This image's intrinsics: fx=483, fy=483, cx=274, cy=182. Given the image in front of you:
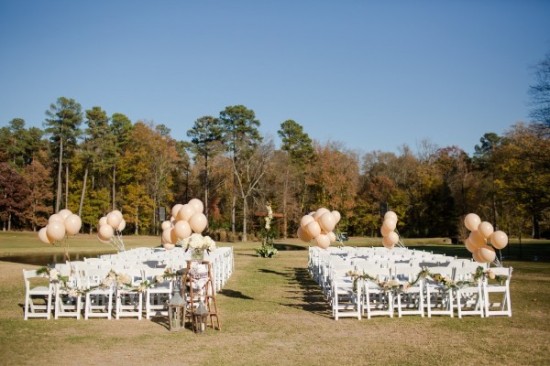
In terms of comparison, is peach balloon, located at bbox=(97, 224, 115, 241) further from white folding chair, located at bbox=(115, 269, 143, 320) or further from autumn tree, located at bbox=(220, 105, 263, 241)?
autumn tree, located at bbox=(220, 105, 263, 241)

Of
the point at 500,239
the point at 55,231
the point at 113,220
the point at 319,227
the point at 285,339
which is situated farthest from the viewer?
the point at 113,220

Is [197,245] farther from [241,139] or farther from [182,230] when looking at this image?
[241,139]

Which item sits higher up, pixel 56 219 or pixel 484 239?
pixel 56 219

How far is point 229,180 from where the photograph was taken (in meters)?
58.2

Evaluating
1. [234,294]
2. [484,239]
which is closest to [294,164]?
[234,294]

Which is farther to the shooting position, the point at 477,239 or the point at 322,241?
the point at 322,241

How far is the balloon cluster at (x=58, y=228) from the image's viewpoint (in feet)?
38.5

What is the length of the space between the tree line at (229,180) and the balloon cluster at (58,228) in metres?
41.2

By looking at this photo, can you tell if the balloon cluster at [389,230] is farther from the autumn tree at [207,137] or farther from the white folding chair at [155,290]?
the autumn tree at [207,137]

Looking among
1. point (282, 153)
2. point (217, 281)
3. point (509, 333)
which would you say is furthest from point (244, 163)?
point (509, 333)

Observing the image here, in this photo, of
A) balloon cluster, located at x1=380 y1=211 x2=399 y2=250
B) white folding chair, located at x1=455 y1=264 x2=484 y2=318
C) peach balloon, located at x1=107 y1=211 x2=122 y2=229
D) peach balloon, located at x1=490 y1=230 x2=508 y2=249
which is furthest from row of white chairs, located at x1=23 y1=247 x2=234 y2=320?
peach balloon, located at x1=490 y1=230 x2=508 y2=249

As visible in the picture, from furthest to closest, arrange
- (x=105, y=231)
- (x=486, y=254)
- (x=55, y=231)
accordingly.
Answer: (x=105, y=231), (x=486, y=254), (x=55, y=231)

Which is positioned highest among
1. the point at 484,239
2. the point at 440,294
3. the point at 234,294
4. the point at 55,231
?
the point at 55,231

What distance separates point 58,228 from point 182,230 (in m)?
3.02
